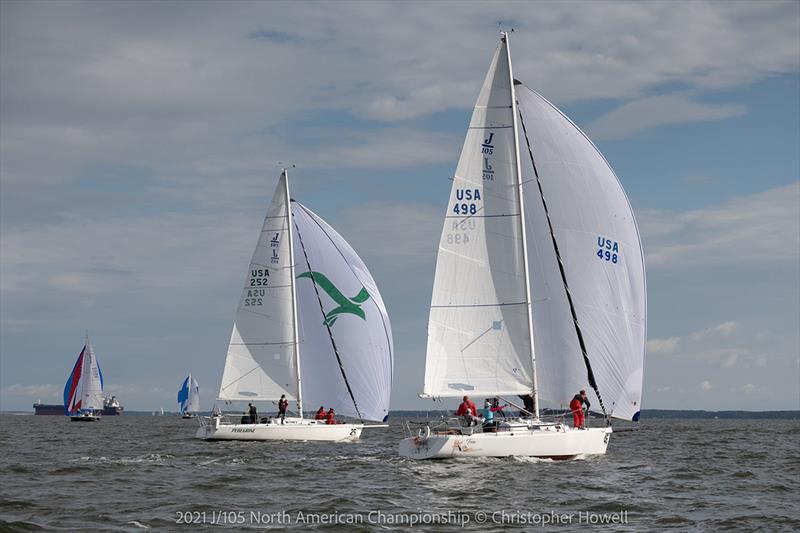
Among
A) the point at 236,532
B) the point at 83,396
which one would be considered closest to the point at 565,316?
the point at 236,532

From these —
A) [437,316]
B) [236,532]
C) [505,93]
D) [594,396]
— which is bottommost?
[236,532]

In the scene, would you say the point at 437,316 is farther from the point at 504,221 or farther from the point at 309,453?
the point at 309,453

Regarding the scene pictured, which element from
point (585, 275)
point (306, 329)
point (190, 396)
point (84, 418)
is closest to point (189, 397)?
point (190, 396)

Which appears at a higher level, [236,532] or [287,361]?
[287,361]

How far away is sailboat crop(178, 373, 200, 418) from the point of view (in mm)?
134875

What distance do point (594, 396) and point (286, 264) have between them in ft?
58.3

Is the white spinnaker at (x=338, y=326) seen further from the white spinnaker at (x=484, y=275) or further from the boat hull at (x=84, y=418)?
the boat hull at (x=84, y=418)

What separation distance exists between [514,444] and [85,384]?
Answer: 77704mm

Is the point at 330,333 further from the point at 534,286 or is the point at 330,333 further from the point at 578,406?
the point at 578,406

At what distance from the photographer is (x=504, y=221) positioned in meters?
27.0

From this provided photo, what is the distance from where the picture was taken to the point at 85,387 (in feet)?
313

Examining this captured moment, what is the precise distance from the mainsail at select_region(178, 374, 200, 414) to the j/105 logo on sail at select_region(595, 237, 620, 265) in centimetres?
11267

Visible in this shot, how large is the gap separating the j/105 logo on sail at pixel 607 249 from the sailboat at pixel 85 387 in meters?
74.8

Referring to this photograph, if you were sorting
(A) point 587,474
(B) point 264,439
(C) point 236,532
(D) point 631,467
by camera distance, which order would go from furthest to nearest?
(B) point 264,439
(D) point 631,467
(A) point 587,474
(C) point 236,532
